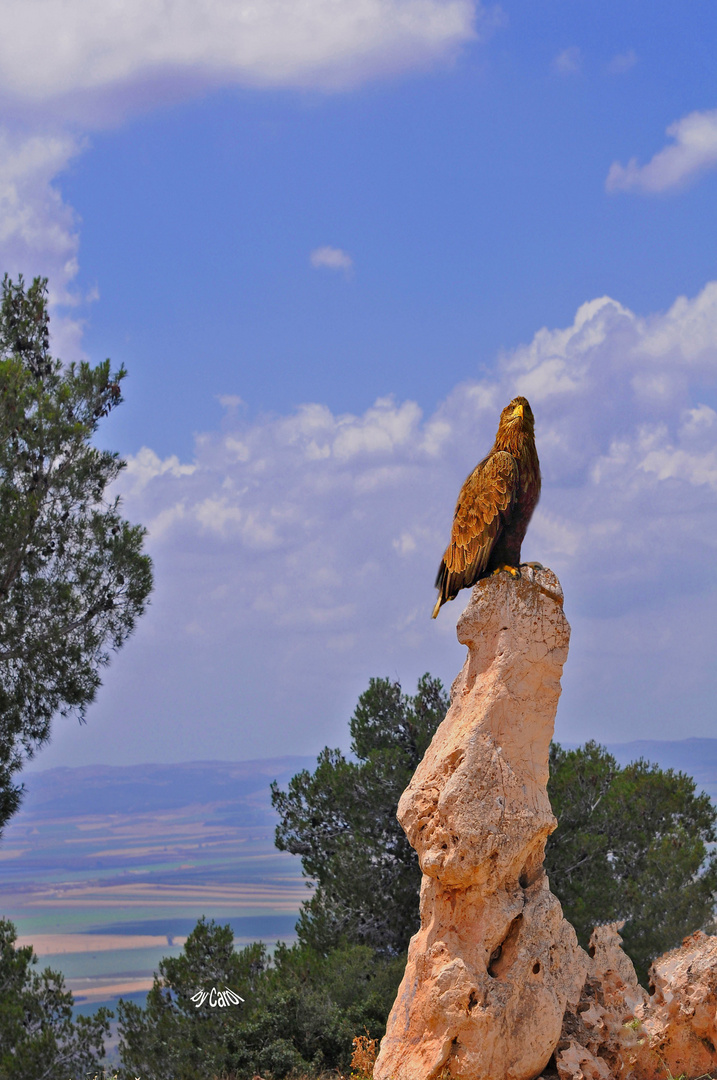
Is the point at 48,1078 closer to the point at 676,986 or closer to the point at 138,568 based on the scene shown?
the point at 138,568

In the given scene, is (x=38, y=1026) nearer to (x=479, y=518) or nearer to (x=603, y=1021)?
(x=603, y=1021)

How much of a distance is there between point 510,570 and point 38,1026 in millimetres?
10465

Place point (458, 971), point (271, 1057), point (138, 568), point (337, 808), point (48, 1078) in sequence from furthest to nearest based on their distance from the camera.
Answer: point (337, 808), point (138, 568), point (48, 1078), point (271, 1057), point (458, 971)

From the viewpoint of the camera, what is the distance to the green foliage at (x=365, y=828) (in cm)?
1694

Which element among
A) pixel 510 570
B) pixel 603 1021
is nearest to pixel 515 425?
pixel 510 570

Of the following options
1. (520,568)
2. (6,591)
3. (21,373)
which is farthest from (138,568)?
(520,568)

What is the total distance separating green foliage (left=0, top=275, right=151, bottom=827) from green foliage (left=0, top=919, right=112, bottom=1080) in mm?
2319

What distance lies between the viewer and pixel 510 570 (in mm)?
9430

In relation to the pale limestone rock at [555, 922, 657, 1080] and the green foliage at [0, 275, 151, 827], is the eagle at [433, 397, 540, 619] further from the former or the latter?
the green foliage at [0, 275, 151, 827]

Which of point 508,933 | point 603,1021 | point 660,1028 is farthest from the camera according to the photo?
point 603,1021

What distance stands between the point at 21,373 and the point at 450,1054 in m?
10.4

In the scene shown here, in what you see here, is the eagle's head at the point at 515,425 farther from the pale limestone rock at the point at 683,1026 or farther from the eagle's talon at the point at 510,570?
the pale limestone rock at the point at 683,1026

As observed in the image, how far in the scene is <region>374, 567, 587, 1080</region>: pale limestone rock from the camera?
8.79 metres

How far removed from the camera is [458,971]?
28.8 feet
